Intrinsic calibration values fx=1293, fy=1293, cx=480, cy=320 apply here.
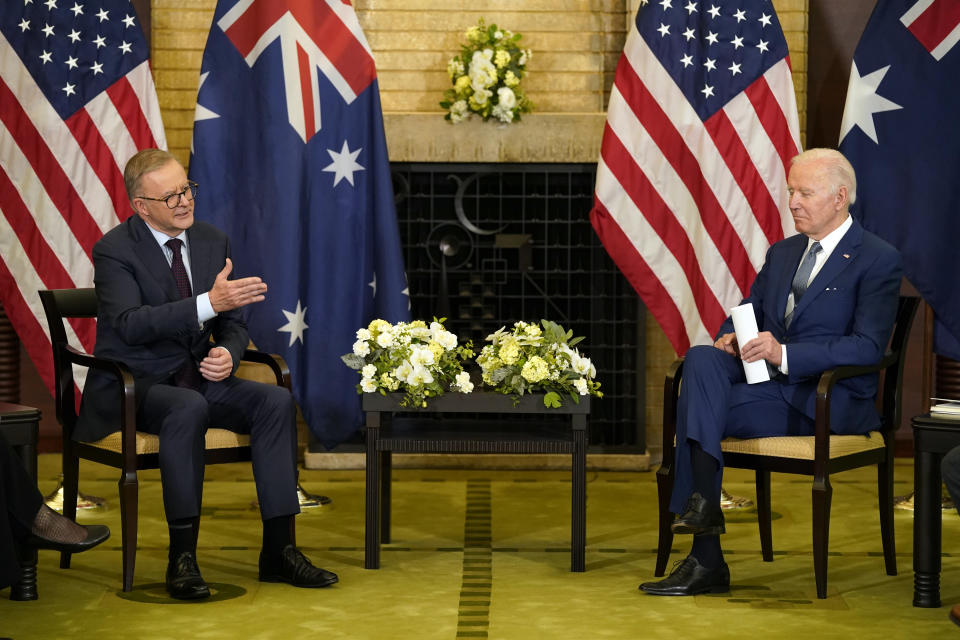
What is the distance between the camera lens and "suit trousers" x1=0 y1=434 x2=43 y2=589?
11.1 ft

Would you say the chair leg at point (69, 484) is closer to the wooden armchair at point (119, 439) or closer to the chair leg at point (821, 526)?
the wooden armchair at point (119, 439)

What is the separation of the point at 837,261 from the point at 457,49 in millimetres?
A: 2884

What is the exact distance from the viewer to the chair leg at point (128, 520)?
12.7 ft

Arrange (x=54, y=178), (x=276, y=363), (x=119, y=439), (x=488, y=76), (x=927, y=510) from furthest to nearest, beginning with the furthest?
(x=488, y=76)
(x=54, y=178)
(x=276, y=363)
(x=119, y=439)
(x=927, y=510)

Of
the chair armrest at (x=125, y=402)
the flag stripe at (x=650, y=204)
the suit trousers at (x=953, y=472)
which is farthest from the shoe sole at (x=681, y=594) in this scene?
the flag stripe at (x=650, y=204)

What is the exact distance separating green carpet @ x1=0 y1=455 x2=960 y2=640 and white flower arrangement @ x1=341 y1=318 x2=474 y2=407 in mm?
606

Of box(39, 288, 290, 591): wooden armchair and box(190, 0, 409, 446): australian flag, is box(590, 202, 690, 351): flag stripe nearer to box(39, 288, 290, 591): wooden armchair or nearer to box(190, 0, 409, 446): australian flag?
box(190, 0, 409, 446): australian flag

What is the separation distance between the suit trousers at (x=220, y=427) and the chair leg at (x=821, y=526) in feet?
5.19

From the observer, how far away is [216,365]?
13.6 feet

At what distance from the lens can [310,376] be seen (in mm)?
5402

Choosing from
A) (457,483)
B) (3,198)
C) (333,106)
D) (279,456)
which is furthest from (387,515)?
(3,198)

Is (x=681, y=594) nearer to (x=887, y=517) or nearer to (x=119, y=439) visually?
(x=887, y=517)

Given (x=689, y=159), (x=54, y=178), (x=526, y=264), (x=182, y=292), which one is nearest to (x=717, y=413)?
(x=182, y=292)

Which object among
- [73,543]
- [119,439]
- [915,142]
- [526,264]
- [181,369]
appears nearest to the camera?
[73,543]
